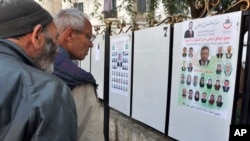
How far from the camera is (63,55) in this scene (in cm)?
186

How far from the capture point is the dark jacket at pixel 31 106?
3.11 feet

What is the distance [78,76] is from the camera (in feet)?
5.82

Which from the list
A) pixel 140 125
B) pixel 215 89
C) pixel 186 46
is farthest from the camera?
pixel 140 125

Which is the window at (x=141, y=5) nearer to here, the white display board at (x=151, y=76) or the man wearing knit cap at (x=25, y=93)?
the white display board at (x=151, y=76)

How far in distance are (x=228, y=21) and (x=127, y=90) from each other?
222cm

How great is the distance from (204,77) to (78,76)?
1.34m

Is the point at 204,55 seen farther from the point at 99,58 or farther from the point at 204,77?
the point at 99,58

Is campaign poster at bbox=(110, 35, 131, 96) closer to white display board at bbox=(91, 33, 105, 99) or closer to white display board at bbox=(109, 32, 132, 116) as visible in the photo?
white display board at bbox=(109, 32, 132, 116)

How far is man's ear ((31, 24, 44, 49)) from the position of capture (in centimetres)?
116

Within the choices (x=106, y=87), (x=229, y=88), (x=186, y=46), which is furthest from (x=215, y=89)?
(x=106, y=87)

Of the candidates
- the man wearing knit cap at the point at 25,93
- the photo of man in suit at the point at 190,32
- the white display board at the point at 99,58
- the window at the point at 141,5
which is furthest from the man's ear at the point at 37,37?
the window at the point at 141,5

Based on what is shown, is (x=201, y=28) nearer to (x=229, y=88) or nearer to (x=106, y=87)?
(x=229, y=88)

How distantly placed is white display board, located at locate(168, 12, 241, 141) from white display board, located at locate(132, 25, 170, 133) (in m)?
0.22

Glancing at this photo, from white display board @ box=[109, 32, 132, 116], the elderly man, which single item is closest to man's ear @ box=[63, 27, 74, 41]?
the elderly man
